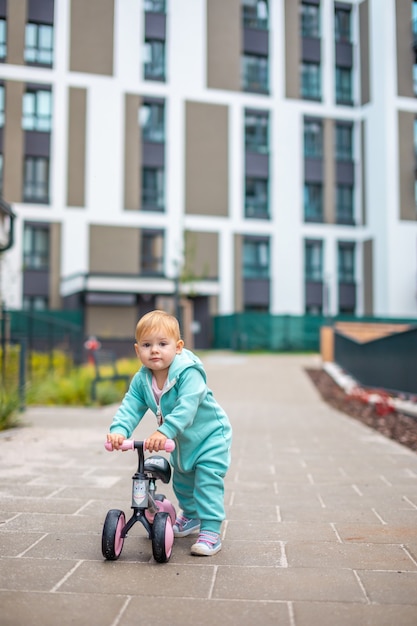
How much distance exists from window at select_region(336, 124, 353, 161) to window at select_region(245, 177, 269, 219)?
13.8ft

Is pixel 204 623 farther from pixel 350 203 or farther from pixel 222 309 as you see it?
pixel 350 203

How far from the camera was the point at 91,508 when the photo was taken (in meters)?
4.02

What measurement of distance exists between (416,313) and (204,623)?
33.9 m

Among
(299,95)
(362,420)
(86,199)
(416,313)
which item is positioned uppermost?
(299,95)

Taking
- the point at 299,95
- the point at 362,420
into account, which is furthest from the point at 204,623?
the point at 299,95

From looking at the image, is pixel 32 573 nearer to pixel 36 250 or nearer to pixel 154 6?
pixel 154 6

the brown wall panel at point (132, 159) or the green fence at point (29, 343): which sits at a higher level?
the brown wall panel at point (132, 159)

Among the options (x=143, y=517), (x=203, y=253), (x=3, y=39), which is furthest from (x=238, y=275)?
(x=143, y=517)

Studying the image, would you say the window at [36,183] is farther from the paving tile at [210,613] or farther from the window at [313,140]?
the paving tile at [210,613]

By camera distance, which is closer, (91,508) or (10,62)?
(91,508)


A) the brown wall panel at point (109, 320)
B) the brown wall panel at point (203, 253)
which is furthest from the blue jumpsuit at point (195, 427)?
the brown wall panel at point (203, 253)

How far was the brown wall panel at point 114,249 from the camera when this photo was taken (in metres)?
32.4

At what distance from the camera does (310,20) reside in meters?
8.45

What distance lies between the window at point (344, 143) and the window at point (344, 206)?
1.93 m
